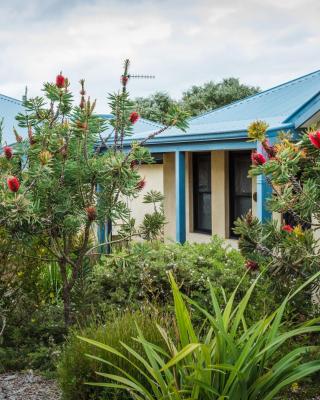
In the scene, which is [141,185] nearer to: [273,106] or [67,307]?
[67,307]

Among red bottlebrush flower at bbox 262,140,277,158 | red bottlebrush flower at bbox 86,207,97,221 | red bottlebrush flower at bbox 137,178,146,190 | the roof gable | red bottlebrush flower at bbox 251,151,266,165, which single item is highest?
the roof gable

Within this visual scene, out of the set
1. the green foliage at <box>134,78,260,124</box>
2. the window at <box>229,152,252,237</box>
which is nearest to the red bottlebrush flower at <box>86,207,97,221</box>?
the window at <box>229,152,252,237</box>

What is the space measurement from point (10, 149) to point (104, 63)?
13308 millimetres

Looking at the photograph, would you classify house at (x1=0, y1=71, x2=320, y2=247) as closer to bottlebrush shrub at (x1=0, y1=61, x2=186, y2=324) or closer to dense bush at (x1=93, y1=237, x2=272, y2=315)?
dense bush at (x1=93, y1=237, x2=272, y2=315)

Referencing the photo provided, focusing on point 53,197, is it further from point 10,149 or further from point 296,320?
point 296,320

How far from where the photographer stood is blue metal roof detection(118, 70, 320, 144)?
11.8m

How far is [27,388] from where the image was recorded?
6.13 meters

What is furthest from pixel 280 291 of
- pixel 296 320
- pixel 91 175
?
pixel 91 175

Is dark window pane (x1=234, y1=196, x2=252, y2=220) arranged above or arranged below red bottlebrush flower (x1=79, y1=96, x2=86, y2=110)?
below

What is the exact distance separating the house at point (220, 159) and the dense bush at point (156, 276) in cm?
353

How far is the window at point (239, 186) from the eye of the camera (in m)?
14.8

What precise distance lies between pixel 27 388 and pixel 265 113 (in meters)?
8.76

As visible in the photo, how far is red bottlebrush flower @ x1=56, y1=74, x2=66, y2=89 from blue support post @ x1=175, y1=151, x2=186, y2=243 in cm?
800

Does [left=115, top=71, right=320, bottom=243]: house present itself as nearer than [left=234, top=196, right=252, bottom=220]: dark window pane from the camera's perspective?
Yes
